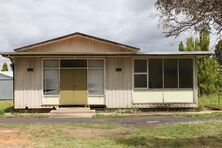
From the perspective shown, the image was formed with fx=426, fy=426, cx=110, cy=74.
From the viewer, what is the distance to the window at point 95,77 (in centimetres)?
2289

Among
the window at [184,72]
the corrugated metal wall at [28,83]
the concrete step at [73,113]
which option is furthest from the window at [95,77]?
the window at [184,72]

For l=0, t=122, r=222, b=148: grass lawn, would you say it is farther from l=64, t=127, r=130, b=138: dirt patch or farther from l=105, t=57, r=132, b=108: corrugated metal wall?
l=105, t=57, r=132, b=108: corrugated metal wall

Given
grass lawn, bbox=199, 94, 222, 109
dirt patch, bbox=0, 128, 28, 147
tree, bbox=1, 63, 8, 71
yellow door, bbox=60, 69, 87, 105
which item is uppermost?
tree, bbox=1, 63, 8, 71

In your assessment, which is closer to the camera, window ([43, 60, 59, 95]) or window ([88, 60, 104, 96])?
window ([43, 60, 59, 95])

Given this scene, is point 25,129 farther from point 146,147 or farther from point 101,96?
point 101,96

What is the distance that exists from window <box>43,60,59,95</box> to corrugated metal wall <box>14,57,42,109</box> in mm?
297

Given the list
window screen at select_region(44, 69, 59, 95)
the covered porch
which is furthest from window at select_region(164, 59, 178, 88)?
window screen at select_region(44, 69, 59, 95)

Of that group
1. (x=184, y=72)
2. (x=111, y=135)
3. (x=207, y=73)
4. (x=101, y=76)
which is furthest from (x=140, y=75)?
(x=207, y=73)

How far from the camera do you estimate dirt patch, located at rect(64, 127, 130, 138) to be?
13319 millimetres

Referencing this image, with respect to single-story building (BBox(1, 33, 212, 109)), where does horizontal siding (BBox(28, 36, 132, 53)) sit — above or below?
above

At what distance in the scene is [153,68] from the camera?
76.1ft

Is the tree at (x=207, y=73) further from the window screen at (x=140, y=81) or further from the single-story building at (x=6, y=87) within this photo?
the single-story building at (x=6, y=87)

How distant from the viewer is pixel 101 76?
2289 centimetres

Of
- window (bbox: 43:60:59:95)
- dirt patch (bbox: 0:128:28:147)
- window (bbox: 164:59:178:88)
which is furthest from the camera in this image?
window (bbox: 164:59:178:88)
